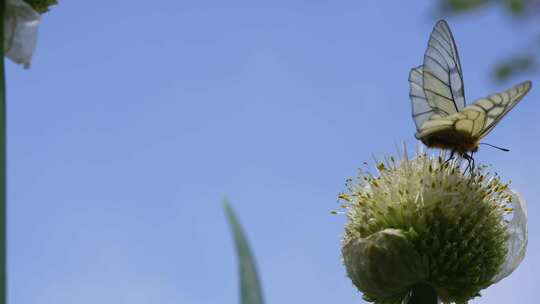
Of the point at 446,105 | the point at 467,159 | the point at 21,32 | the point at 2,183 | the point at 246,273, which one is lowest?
the point at 246,273

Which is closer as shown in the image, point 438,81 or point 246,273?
point 246,273

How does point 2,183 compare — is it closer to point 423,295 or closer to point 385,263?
point 385,263

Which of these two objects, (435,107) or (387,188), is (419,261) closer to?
(387,188)

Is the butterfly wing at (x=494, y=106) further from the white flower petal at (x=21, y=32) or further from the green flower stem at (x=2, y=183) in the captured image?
the green flower stem at (x=2, y=183)

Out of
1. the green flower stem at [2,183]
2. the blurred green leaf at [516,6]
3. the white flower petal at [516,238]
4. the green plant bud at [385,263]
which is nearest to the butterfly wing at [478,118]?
the white flower petal at [516,238]

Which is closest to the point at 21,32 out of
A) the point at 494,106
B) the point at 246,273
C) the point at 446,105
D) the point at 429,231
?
the point at 246,273

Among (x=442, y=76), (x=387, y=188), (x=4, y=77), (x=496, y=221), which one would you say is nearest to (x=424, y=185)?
(x=387, y=188)
